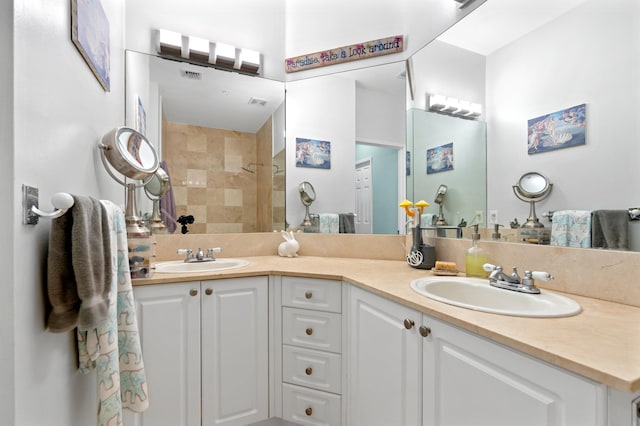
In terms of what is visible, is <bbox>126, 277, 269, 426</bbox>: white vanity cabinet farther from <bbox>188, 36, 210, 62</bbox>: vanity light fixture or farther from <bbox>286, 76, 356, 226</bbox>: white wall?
<bbox>188, 36, 210, 62</bbox>: vanity light fixture

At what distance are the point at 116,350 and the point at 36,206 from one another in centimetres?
49

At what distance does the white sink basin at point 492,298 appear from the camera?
2.84 ft

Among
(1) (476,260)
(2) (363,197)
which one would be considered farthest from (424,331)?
(2) (363,197)

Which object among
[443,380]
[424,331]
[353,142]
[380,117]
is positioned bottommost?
[443,380]

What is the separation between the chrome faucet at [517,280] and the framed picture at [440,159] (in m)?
0.70

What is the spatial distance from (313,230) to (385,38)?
55.3 inches

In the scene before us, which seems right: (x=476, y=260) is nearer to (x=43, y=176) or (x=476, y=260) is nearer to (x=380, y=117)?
(x=380, y=117)

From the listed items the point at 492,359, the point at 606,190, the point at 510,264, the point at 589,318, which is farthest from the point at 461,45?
the point at 492,359

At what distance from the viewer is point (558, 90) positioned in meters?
1.09

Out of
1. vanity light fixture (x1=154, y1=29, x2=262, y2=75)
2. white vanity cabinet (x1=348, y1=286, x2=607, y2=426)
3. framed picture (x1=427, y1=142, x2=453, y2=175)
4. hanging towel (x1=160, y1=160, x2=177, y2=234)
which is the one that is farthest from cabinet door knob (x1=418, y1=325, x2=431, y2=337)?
vanity light fixture (x1=154, y1=29, x2=262, y2=75)

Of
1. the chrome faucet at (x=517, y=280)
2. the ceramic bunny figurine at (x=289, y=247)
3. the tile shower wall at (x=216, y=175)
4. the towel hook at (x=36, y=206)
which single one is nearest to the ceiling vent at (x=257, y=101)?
the tile shower wall at (x=216, y=175)

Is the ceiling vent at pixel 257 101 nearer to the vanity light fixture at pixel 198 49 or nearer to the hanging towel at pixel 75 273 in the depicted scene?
the vanity light fixture at pixel 198 49

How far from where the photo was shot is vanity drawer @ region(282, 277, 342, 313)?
148cm

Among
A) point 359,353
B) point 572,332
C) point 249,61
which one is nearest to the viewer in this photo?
point 572,332
